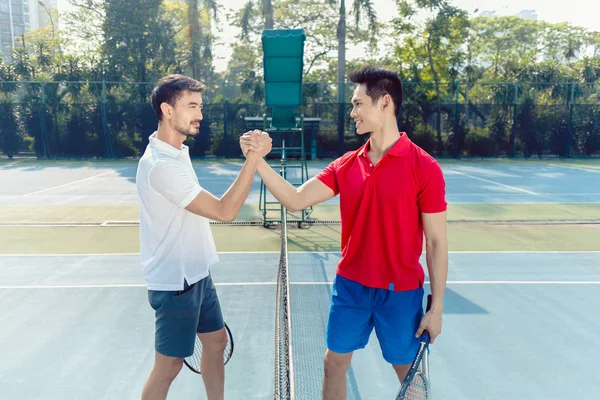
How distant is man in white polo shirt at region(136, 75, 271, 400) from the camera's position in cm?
285

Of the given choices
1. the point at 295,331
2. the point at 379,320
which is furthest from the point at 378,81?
the point at 295,331

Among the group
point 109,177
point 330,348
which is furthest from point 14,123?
point 330,348

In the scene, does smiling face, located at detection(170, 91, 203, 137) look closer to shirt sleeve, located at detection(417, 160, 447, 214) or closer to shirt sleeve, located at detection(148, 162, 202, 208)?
shirt sleeve, located at detection(148, 162, 202, 208)

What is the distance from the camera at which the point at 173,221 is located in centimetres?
291

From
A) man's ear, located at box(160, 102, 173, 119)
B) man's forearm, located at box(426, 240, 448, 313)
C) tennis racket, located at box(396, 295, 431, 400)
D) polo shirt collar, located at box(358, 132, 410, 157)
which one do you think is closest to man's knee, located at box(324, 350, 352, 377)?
tennis racket, located at box(396, 295, 431, 400)

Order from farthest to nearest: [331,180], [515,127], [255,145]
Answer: [515,127] → [331,180] → [255,145]

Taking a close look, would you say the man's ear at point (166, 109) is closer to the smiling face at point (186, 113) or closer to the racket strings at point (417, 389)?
the smiling face at point (186, 113)

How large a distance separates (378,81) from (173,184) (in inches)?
45.6

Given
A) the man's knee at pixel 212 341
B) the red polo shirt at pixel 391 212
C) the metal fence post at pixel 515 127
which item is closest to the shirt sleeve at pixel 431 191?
the red polo shirt at pixel 391 212

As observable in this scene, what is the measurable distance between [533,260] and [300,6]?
3160 centimetres

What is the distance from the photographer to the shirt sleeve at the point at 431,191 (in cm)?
278

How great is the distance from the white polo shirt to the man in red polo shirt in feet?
2.67

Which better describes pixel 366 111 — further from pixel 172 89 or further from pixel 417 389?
pixel 417 389

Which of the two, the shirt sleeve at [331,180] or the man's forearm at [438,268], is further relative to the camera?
the shirt sleeve at [331,180]
